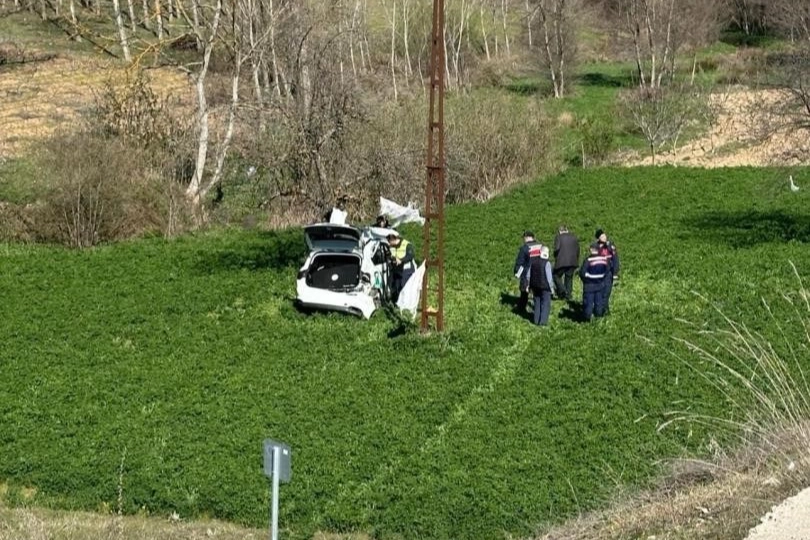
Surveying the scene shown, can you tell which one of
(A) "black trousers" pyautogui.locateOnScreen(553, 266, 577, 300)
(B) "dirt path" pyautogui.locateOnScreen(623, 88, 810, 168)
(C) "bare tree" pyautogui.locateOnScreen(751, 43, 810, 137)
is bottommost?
(B) "dirt path" pyautogui.locateOnScreen(623, 88, 810, 168)

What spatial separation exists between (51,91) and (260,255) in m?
33.3

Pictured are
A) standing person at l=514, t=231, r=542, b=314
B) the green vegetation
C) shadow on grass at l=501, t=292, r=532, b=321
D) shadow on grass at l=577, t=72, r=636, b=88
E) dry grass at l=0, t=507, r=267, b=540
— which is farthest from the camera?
shadow on grass at l=577, t=72, r=636, b=88

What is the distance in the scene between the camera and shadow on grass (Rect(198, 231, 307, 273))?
2584 cm

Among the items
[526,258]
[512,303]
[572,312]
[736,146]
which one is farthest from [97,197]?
[736,146]

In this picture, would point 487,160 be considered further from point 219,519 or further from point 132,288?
point 219,519

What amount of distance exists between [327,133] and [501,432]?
1972cm

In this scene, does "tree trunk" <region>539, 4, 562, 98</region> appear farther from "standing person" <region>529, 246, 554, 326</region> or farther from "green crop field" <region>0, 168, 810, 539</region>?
"standing person" <region>529, 246, 554, 326</region>

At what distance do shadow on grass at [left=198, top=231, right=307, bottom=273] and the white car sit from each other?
3.52m

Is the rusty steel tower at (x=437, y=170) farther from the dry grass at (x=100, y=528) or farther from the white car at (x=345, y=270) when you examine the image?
the dry grass at (x=100, y=528)

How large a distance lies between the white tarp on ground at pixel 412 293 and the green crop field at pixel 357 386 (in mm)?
611

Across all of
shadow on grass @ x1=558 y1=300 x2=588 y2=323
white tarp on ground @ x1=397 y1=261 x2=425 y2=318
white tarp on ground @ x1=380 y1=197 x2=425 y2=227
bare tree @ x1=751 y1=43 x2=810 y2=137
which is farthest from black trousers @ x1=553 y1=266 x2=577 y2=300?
bare tree @ x1=751 y1=43 x2=810 y2=137

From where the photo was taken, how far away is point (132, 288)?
24.0 meters

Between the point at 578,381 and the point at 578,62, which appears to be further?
the point at 578,62

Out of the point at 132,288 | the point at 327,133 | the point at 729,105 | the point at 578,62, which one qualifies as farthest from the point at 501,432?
the point at 578,62
